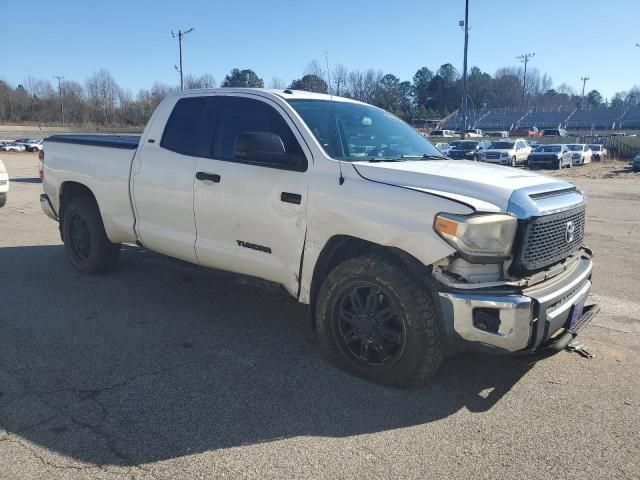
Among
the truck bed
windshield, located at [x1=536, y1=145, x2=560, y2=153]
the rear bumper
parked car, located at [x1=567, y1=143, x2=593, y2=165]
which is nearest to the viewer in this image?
the truck bed

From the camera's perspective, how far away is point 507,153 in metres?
32.6

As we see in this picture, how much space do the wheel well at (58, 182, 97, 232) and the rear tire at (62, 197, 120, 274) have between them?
8 cm

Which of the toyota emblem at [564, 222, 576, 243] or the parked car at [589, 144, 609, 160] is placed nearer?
the toyota emblem at [564, 222, 576, 243]

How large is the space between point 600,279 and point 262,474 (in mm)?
5342

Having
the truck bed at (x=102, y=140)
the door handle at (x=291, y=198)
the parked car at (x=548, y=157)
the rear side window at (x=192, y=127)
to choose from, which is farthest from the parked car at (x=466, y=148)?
the door handle at (x=291, y=198)

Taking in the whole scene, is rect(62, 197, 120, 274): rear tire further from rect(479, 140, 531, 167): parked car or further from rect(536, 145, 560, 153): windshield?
rect(536, 145, 560, 153): windshield

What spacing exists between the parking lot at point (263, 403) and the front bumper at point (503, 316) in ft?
1.63

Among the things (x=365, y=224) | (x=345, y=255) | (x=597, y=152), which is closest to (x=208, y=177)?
(x=345, y=255)

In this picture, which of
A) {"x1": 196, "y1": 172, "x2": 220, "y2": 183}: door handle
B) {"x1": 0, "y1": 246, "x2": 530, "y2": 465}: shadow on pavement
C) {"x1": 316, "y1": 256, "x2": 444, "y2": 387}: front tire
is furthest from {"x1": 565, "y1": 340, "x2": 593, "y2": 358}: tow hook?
{"x1": 196, "y1": 172, "x2": 220, "y2": 183}: door handle

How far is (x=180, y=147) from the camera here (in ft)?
16.9

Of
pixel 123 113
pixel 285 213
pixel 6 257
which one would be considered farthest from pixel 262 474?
pixel 123 113

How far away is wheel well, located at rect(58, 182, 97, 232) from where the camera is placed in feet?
21.2

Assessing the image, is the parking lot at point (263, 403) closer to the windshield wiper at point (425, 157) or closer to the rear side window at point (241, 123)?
the rear side window at point (241, 123)

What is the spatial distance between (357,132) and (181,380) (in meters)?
2.35
